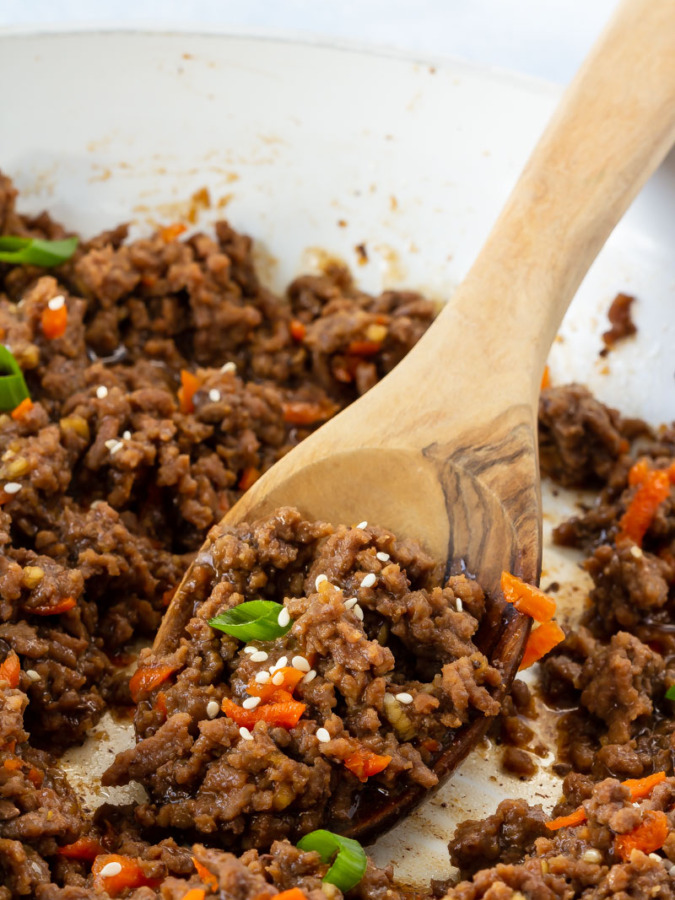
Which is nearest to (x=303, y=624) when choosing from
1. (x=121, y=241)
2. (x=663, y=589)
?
(x=663, y=589)

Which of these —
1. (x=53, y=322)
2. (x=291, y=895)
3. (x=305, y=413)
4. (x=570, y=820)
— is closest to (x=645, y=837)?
Result: (x=570, y=820)

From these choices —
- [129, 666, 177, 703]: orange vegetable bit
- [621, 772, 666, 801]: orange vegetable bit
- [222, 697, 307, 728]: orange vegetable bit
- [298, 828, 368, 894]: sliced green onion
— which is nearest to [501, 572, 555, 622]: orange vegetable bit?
[621, 772, 666, 801]: orange vegetable bit

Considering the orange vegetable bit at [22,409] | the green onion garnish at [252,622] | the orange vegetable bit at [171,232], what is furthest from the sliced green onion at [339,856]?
the orange vegetable bit at [171,232]

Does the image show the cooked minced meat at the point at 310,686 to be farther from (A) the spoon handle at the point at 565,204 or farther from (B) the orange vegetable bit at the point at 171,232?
(B) the orange vegetable bit at the point at 171,232

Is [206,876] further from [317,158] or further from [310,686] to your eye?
[317,158]

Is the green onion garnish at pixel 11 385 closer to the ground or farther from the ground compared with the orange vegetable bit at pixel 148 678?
farther from the ground

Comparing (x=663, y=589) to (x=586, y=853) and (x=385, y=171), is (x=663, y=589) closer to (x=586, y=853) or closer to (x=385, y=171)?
(x=586, y=853)
